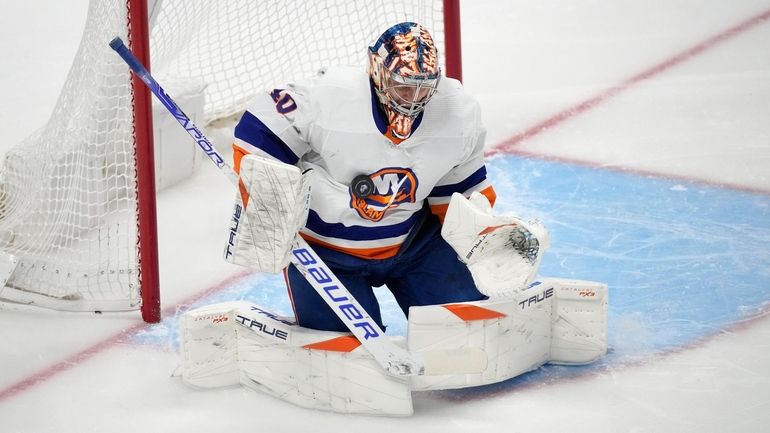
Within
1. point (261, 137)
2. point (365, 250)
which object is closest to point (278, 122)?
point (261, 137)

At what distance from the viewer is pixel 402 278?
150 inches

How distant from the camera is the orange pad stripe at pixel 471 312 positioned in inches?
142

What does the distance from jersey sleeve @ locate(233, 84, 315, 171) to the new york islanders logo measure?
0.62 feet

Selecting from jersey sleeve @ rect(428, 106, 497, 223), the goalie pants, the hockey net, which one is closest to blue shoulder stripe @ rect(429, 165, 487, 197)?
jersey sleeve @ rect(428, 106, 497, 223)

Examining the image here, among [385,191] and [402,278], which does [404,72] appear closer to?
[385,191]

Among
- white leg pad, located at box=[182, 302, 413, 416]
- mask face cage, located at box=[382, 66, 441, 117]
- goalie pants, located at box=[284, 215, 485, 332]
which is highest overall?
mask face cage, located at box=[382, 66, 441, 117]

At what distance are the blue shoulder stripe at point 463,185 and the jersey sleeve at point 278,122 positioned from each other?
39 centimetres

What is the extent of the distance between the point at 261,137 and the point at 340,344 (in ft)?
1.73

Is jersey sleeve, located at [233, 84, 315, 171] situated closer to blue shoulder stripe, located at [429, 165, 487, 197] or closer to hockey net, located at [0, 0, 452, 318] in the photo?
blue shoulder stripe, located at [429, 165, 487, 197]

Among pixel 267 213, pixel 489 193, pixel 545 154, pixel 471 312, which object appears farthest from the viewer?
pixel 545 154

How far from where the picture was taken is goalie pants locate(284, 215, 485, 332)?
3.67 m

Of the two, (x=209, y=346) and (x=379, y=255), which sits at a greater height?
(x=379, y=255)

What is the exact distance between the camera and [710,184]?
4.91 m

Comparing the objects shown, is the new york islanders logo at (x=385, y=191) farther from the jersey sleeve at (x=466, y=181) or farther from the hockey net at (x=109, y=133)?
the hockey net at (x=109, y=133)
